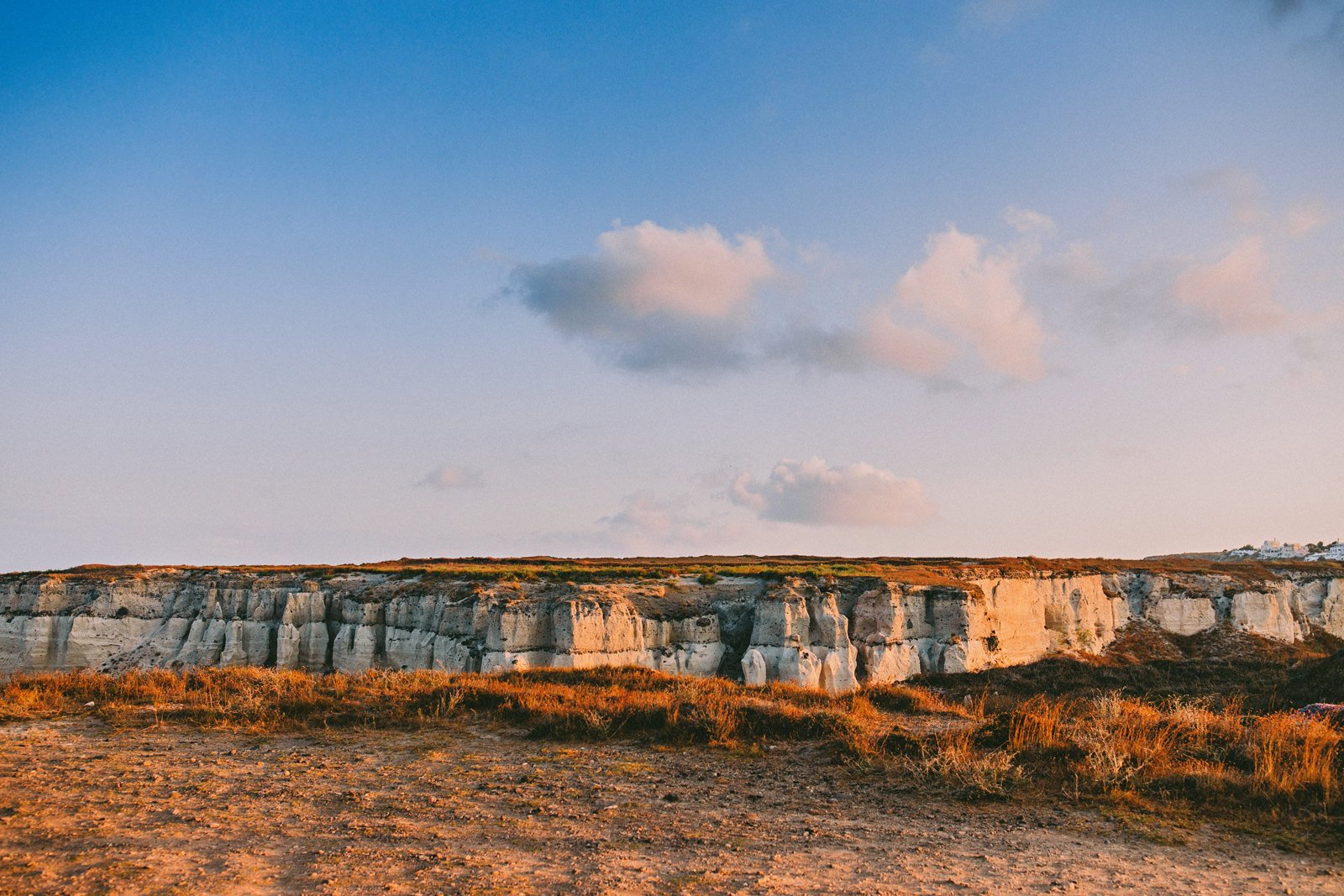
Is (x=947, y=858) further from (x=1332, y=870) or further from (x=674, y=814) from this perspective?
(x=1332, y=870)

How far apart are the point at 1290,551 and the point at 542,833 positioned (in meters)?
130

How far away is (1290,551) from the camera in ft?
344

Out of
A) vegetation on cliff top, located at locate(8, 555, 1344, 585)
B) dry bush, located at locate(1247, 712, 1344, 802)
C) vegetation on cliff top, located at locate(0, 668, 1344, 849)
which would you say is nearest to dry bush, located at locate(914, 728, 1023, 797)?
vegetation on cliff top, located at locate(0, 668, 1344, 849)

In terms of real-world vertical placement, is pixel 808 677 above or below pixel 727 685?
below

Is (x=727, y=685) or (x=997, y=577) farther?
(x=997, y=577)

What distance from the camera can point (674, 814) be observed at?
743cm

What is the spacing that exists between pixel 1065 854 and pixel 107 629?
48214 millimetres

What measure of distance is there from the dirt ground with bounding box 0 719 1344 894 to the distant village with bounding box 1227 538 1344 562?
10438 cm

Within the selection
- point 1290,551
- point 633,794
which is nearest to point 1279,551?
point 1290,551

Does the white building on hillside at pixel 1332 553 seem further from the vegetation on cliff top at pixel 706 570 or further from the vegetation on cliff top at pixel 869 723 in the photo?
the vegetation on cliff top at pixel 869 723

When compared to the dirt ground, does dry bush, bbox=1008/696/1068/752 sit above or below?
above

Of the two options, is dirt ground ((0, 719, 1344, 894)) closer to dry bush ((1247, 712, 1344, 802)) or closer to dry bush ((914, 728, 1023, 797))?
dry bush ((914, 728, 1023, 797))

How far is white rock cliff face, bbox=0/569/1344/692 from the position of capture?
30.9 meters

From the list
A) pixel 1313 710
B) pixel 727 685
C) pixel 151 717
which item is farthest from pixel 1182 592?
pixel 151 717
